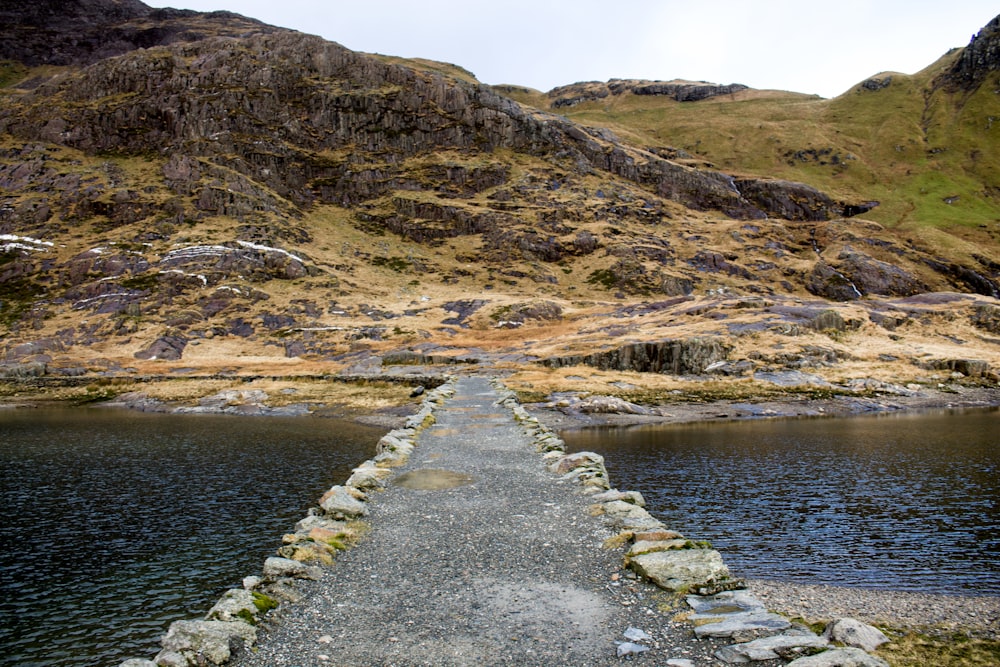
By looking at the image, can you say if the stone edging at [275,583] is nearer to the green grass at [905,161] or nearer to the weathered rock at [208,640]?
the weathered rock at [208,640]

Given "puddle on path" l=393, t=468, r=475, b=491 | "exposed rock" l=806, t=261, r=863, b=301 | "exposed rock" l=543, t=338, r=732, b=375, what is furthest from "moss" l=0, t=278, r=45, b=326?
"exposed rock" l=806, t=261, r=863, b=301

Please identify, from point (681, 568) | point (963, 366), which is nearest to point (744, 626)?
point (681, 568)

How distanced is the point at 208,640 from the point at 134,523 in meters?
14.4

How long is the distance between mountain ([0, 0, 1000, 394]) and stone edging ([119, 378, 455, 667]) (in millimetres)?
51790

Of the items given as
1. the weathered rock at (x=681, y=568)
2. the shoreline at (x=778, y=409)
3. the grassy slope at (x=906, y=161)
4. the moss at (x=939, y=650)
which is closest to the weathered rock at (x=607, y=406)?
the shoreline at (x=778, y=409)

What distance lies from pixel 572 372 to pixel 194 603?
168 ft

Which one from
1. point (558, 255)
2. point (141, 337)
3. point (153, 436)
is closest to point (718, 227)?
point (558, 255)

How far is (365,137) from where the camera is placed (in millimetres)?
152250

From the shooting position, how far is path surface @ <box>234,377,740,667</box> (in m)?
8.70

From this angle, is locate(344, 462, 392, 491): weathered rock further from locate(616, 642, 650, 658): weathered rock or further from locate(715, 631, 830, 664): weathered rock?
locate(715, 631, 830, 664): weathered rock

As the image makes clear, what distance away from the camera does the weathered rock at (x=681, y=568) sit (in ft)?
35.6

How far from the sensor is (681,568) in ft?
37.4

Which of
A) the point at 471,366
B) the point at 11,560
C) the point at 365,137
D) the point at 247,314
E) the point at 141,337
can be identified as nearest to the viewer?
the point at 11,560

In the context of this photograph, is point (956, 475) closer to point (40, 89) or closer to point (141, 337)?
point (141, 337)
